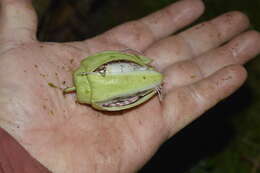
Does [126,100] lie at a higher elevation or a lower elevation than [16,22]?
lower

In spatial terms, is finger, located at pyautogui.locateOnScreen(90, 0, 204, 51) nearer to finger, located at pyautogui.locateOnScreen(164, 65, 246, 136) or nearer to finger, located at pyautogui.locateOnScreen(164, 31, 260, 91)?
finger, located at pyautogui.locateOnScreen(164, 31, 260, 91)

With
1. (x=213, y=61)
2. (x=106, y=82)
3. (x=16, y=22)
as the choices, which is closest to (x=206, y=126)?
(x=213, y=61)

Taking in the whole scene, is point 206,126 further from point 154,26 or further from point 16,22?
point 16,22

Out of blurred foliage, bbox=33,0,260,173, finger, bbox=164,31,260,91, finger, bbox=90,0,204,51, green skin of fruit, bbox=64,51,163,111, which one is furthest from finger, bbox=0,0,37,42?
→ blurred foliage, bbox=33,0,260,173

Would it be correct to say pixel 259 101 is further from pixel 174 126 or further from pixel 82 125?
pixel 82 125

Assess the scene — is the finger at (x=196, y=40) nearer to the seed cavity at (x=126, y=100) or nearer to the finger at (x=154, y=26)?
the finger at (x=154, y=26)

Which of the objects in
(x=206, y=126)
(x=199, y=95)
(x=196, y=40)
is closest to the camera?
(x=199, y=95)

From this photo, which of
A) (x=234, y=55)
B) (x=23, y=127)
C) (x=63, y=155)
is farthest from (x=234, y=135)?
(x=23, y=127)
